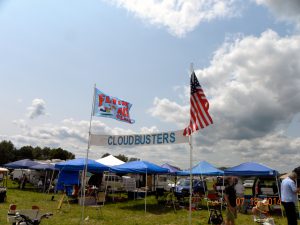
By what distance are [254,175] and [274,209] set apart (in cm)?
176

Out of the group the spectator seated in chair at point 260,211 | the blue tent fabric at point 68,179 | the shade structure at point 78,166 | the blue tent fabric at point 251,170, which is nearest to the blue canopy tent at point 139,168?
the shade structure at point 78,166

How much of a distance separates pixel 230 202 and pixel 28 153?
73164 millimetres

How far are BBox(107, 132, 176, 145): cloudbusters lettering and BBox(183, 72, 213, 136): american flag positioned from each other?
0.71m

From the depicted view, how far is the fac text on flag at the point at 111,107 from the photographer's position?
397 inches

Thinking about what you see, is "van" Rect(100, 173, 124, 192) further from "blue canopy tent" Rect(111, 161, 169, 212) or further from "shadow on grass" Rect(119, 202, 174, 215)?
"shadow on grass" Rect(119, 202, 174, 215)

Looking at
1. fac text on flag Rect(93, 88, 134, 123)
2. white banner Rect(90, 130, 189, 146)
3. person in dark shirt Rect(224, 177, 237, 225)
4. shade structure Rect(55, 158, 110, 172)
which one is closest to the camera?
white banner Rect(90, 130, 189, 146)

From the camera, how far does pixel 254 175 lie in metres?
15.2

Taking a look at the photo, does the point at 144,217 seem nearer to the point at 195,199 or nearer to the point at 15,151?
the point at 195,199

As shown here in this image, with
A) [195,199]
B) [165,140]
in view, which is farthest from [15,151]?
[165,140]

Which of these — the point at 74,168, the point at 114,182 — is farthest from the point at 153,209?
the point at 114,182

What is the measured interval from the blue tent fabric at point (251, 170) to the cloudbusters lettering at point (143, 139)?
7965mm

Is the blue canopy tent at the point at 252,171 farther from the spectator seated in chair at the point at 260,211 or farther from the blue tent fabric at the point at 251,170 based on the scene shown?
the spectator seated in chair at the point at 260,211

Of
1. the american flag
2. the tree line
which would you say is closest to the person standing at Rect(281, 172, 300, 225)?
the american flag

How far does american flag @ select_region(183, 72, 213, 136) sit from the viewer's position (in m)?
7.04
